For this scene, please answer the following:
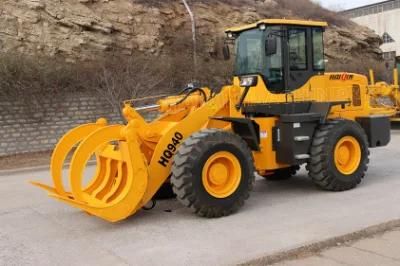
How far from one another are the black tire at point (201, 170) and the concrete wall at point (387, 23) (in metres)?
63.3

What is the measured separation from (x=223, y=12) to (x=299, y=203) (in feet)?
67.5

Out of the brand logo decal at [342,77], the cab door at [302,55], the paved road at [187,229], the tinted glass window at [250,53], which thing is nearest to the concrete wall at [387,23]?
the brand logo decal at [342,77]

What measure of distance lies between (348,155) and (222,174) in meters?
2.68

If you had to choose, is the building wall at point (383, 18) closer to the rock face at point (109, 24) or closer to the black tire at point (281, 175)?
the rock face at point (109, 24)

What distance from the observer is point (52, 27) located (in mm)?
21625

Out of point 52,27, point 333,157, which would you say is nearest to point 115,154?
point 333,157

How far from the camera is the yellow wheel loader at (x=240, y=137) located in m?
6.96

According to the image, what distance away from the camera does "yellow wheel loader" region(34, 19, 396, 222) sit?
22.9 feet

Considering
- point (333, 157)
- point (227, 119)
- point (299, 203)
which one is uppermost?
point (227, 119)

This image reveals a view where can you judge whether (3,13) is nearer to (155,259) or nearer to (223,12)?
(223,12)

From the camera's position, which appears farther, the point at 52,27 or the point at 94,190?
the point at 52,27

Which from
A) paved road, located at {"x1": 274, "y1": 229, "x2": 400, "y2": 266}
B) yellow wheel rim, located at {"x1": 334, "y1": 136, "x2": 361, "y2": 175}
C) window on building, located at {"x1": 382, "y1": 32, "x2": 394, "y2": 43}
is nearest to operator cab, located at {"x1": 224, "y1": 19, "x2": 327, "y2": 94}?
yellow wheel rim, located at {"x1": 334, "y1": 136, "x2": 361, "y2": 175}

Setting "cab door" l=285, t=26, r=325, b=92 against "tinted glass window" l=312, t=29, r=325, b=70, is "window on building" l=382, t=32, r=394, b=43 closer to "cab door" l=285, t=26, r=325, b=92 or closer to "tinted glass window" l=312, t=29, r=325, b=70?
"tinted glass window" l=312, t=29, r=325, b=70

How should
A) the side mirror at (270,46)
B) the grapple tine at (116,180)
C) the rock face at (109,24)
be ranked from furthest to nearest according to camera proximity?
the rock face at (109,24) < the side mirror at (270,46) < the grapple tine at (116,180)
